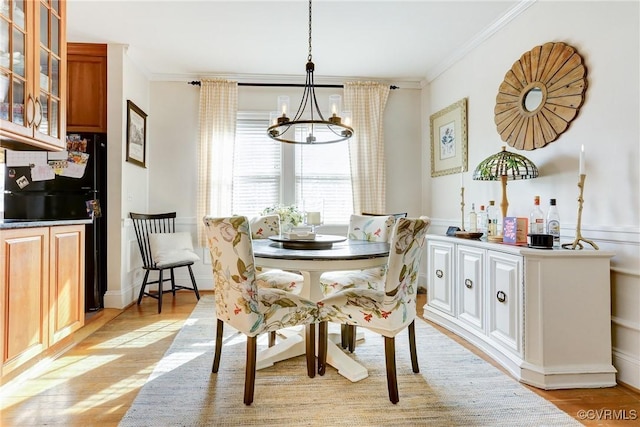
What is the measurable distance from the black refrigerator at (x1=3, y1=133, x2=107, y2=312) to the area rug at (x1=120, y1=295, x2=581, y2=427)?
5.01ft

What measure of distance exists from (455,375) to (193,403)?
1472 millimetres

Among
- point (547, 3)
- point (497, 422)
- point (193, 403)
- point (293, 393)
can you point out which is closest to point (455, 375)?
point (497, 422)

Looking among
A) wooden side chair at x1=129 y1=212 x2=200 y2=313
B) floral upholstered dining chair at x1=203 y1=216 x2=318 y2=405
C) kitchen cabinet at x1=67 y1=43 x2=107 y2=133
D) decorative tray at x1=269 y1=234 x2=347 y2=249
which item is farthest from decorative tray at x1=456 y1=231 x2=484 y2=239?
kitchen cabinet at x1=67 y1=43 x2=107 y2=133

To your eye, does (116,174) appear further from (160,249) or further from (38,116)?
(38,116)

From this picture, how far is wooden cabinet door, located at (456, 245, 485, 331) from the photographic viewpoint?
2271mm

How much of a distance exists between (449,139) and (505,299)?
205 cm

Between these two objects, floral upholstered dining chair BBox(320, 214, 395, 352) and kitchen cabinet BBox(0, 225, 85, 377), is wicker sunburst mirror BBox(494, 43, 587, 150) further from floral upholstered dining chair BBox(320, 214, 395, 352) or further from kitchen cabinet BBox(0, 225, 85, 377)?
kitchen cabinet BBox(0, 225, 85, 377)

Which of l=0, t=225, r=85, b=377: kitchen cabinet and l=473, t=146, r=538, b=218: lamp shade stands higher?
l=473, t=146, r=538, b=218: lamp shade

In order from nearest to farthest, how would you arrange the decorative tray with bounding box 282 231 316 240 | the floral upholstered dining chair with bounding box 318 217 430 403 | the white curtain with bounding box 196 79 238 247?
the floral upholstered dining chair with bounding box 318 217 430 403
the decorative tray with bounding box 282 231 316 240
the white curtain with bounding box 196 79 238 247

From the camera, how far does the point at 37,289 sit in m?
1.90

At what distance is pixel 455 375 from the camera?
1.93 meters

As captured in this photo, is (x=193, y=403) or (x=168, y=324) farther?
(x=168, y=324)

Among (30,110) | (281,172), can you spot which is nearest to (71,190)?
(30,110)

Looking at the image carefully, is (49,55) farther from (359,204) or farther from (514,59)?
(514,59)
